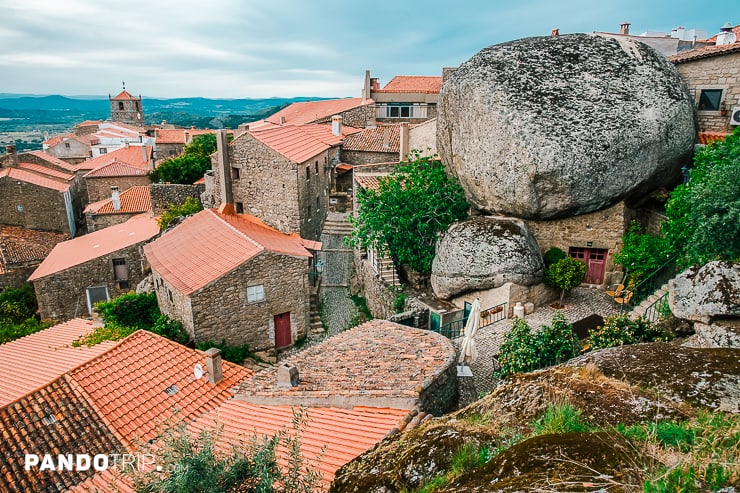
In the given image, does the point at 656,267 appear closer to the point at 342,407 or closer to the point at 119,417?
the point at 342,407

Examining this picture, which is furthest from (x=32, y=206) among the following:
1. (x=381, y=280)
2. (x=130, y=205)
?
(x=381, y=280)

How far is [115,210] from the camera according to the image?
3222 centimetres

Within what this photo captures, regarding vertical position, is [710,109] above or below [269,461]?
above

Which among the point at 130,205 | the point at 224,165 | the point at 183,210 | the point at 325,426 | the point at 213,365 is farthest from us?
the point at 130,205

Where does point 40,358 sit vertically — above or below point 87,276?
below

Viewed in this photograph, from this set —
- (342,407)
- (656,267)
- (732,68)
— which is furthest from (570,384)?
(732,68)

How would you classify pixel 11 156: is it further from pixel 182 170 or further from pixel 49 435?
pixel 49 435

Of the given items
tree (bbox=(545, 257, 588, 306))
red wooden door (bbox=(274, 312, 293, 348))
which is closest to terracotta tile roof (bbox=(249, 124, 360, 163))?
red wooden door (bbox=(274, 312, 293, 348))

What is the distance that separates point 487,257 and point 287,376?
29.0ft

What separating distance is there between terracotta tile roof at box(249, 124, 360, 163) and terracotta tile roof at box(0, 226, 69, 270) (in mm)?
17422

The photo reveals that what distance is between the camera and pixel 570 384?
538 cm

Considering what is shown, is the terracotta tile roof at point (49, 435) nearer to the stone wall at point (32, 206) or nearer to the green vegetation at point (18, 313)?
the green vegetation at point (18, 313)

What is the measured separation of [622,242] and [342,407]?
13.0 m

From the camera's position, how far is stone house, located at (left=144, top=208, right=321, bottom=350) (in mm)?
15812
